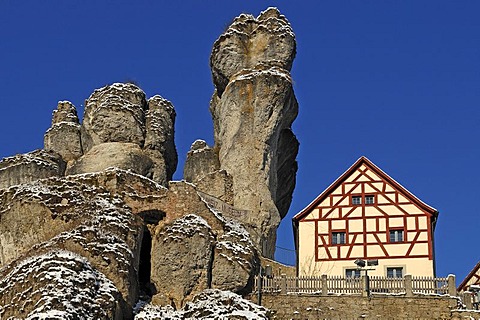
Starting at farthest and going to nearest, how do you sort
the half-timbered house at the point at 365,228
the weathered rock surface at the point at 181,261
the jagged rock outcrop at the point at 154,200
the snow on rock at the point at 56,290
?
1. the half-timbered house at the point at 365,228
2. the weathered rock surface at the point at 181,261
3. the jagged rock outcrop at the point at 154,200
4. the snow on rock at the point at 56,290

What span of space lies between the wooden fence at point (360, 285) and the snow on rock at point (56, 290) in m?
7.80

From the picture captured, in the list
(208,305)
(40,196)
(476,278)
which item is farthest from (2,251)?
(476,278)

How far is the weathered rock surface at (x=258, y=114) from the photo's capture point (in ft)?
164

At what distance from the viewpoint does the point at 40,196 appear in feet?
128

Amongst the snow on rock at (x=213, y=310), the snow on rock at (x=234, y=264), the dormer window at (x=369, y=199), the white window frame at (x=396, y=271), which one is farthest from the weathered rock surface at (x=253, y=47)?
the snow on rock at (x=213, y=310)

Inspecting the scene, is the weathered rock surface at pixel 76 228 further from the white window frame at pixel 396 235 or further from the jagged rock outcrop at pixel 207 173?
the white window frame at pixel 396 235

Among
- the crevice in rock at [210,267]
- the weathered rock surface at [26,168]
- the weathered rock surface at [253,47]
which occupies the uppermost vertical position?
the weathered rock surface at [253,47]

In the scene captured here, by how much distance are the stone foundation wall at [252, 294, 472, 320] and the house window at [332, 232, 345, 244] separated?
293 inches

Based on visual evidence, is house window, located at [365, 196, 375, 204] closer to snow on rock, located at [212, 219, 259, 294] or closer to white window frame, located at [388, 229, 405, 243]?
white window frame, located at [388, 229, 405, 243]

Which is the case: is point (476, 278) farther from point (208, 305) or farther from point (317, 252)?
point (208, 305)

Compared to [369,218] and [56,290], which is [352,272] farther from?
[56,290]

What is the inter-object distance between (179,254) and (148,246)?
108 inches

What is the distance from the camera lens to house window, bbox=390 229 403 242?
1697 inches

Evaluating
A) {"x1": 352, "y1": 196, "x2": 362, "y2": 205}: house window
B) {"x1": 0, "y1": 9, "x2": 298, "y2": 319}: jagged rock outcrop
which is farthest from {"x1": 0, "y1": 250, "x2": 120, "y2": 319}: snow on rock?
{"x1": 352, "y1": 196, "x2": 362, "y2": 205}: house window
